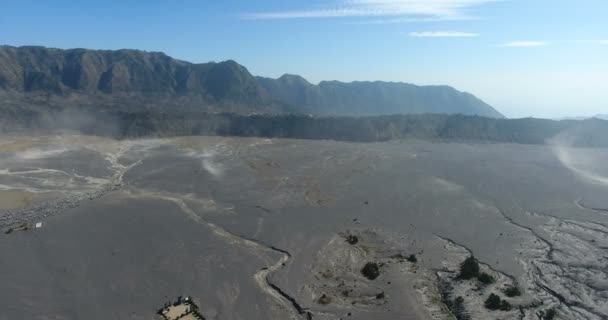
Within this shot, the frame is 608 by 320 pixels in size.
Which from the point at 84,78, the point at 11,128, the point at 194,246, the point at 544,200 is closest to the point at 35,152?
the point at 11,128

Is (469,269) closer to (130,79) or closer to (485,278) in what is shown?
(485,278)

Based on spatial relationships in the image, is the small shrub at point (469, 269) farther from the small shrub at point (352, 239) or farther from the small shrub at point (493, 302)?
the small shrub at point (352, 239)

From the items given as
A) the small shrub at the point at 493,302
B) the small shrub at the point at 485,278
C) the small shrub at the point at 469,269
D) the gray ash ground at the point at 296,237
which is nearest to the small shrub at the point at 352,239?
the gray ash ground at the point at 296,237

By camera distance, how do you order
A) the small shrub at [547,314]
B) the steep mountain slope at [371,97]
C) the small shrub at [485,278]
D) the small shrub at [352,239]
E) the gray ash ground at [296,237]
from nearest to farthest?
the small shrub at [547,314]
the gray ash ground at [296,237]
the small shrub at [485,278]
the small shrub at [352,239]
the steep mountain slope at [371,97]

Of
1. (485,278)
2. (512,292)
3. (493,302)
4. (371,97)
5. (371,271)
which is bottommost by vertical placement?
(371,271)

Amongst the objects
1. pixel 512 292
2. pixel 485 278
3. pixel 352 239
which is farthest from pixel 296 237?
pixel 512 292

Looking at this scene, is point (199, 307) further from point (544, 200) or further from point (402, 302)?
point (544, 200)
